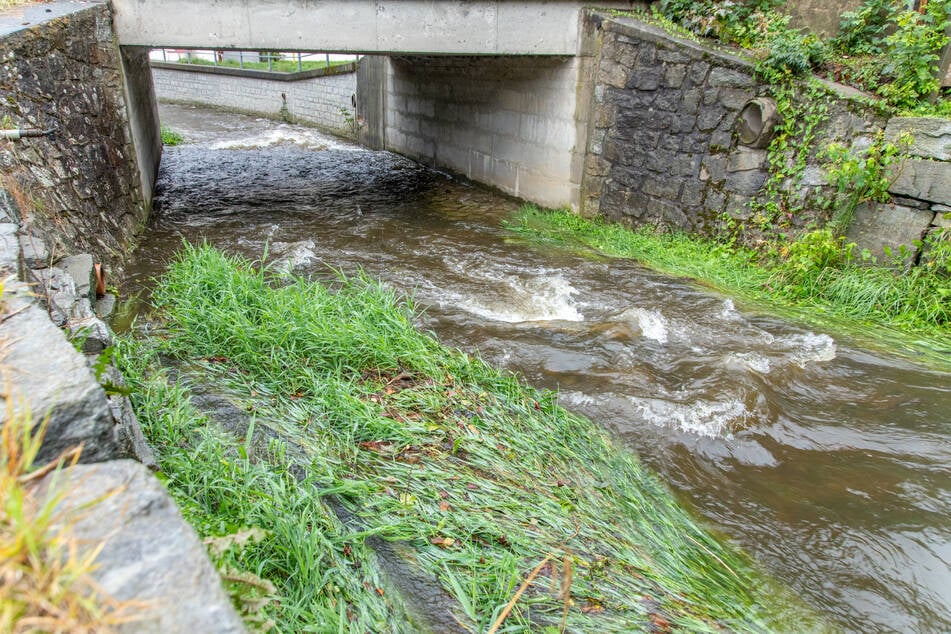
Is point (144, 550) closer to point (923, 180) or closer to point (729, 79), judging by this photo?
point (923, 180)

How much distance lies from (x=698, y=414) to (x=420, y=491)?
215 centimetres

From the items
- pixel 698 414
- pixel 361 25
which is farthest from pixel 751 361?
Answer: pixel 361 25

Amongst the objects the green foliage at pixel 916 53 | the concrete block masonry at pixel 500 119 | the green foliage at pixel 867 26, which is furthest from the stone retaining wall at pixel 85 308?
the green foliage at pixel 867 26

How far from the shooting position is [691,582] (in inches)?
107

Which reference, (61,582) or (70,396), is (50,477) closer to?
(70,396)

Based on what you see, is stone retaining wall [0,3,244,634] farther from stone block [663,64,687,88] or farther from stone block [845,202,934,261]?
stone block [663,64,687,88]

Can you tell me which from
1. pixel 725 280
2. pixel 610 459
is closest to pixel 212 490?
pixel 610 459

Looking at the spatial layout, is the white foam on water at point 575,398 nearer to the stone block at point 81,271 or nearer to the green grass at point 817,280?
the green grass at point 817,280

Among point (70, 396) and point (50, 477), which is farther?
point (70, 396)

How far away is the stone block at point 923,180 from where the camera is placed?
5109 mm

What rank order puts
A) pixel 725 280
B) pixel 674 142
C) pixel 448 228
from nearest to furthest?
pixel 725 280
pixel 674 142
pixel 448 228

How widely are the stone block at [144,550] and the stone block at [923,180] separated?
6201 mm

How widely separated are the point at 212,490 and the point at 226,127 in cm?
1879

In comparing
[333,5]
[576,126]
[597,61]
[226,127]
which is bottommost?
[226,127]
